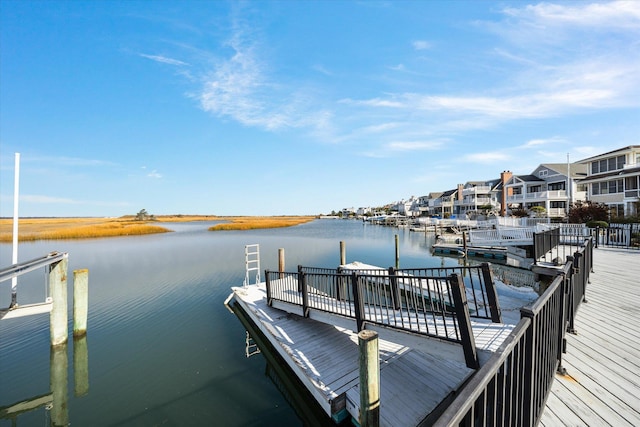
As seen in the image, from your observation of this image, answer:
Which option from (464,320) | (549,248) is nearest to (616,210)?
(549,248)

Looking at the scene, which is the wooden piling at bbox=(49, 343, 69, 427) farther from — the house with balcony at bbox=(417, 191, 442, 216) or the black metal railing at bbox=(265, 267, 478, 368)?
the house with balcony at bbox=(417, 191, 442, 216)

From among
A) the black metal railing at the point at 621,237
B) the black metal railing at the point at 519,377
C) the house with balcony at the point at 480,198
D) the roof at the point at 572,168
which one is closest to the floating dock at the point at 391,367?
the black metal railing at the point at 519,377

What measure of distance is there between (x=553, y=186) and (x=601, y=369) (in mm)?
43274

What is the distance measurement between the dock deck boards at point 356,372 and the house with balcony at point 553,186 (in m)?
36.6

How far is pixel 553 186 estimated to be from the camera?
36.8 metres

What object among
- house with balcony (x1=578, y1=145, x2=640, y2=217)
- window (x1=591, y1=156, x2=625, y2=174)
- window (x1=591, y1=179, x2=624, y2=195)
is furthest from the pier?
window (x1=591, y1=156, x2=625, y2=174)

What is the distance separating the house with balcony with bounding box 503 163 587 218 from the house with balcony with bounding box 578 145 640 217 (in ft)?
7.17

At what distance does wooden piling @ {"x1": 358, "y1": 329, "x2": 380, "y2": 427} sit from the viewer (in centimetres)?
444

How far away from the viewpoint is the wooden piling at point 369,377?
4.44 meters

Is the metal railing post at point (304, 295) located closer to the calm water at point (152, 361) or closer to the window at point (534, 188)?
the calm water at point (152, 361)

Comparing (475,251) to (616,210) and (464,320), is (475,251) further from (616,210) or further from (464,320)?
(464,320)

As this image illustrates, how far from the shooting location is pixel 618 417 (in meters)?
2.96

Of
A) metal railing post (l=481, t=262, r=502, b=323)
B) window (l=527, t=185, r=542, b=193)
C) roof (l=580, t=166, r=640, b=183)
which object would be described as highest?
roof (l=580, t=166, r=640, b=183)

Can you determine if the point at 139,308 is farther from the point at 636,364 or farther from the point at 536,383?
the point at 636,364
